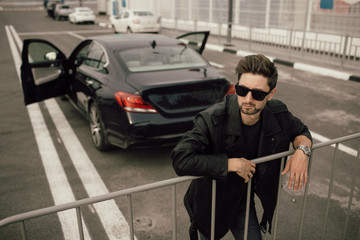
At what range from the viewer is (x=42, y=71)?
5.83 m

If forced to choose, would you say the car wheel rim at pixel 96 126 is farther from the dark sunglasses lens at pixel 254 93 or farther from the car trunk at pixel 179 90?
the dark sunglasses lens at pixel 254 93

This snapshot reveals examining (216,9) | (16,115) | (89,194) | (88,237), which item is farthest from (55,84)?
(216,9)

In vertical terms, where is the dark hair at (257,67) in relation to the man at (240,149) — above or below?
above

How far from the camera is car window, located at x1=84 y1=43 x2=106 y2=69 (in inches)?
203

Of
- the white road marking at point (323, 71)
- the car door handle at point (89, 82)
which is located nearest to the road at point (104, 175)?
the car door handle at point (89, 82)

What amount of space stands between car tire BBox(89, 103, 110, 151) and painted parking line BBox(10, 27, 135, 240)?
0.24 metres

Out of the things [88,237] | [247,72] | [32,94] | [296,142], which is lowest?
[88,237]

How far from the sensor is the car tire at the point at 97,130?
4812 millimetres

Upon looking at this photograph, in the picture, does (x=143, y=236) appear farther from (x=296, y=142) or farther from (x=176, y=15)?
(x=176, y=15)

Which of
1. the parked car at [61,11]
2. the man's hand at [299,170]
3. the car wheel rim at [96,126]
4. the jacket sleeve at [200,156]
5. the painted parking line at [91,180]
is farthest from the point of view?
the parked car at [61,11]

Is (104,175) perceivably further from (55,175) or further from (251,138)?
(251,138)

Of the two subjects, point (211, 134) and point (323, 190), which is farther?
point (323, 190)

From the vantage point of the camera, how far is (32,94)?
18.7 ft

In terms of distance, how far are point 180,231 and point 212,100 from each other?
188 cm
